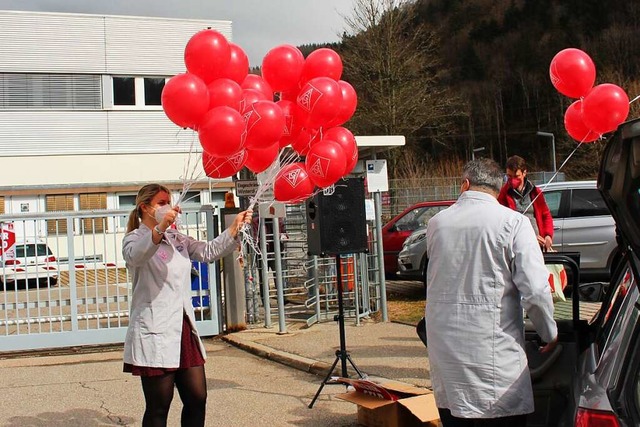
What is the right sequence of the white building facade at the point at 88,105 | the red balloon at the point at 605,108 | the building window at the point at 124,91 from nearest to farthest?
the red balloon at the point at 605,108 < the white building facade at the point at 88,105 < the building window at the point at 124,91

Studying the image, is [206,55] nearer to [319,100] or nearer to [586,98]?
[319,100]

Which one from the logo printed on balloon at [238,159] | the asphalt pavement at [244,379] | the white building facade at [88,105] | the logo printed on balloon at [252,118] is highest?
the white building facade at [88,105]

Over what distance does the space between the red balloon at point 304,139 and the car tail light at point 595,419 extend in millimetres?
3964

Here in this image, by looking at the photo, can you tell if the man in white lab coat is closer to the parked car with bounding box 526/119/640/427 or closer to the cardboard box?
the parked car with bounding box 526/119/640/427

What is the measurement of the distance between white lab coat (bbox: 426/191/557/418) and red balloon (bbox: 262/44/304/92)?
2.83 metres

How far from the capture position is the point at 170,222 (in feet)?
13.8

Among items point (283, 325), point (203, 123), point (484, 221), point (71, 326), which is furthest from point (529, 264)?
point (71, 326)

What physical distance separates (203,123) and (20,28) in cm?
2665

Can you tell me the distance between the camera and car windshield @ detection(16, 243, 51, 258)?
976 centimetres

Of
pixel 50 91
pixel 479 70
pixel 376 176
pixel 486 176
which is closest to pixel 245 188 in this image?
pixel 376 176

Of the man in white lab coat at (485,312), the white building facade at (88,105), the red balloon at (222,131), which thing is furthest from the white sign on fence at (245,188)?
the white building facade at (88,105)

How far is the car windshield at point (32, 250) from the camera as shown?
9758 millimetres

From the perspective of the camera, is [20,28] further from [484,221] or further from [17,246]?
[484,221]

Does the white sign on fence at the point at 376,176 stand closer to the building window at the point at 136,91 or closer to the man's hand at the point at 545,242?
the man's hand at the point at 545,242
